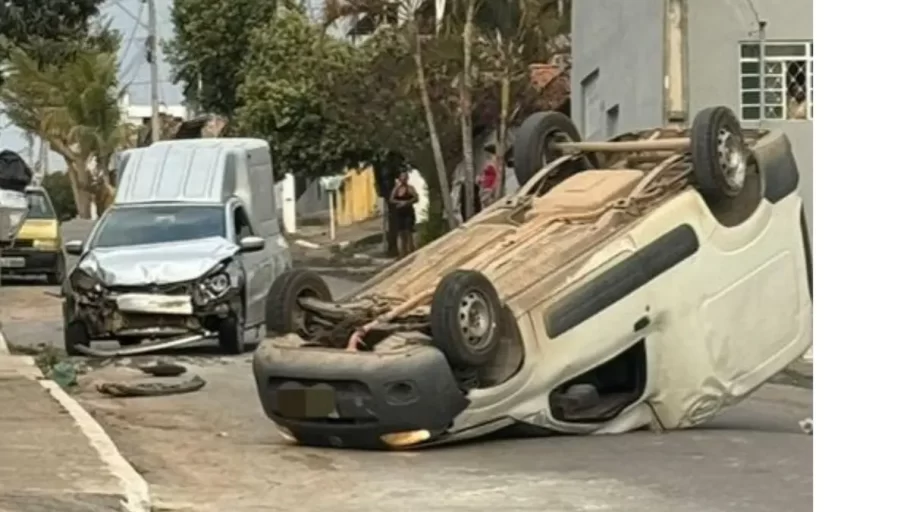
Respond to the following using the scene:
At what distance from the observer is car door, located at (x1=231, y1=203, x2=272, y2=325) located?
1680cm

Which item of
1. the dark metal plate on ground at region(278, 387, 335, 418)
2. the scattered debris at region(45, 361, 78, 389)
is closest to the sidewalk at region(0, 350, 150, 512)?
the dark metal plate on ground at region(278, 387, 335, 418)

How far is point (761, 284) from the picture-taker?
1066 centimetres

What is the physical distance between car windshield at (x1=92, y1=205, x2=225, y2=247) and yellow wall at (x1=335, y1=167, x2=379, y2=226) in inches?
1475

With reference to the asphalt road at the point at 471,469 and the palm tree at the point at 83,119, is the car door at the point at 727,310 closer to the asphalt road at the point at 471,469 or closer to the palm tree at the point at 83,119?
the asphalt road at the point at 471,469

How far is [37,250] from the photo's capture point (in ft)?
92.1

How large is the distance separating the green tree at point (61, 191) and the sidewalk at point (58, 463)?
51.0 meters

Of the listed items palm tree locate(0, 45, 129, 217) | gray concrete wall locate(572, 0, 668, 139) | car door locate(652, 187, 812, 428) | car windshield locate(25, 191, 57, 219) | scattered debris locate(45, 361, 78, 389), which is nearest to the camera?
car door locate(652, 187, 812, 428)

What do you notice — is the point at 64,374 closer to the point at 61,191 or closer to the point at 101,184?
the point at 101,184

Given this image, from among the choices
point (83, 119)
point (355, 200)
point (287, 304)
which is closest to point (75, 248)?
point (287, 304)

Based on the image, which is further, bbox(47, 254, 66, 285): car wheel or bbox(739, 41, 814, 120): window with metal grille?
bbox(47, 254, 66, 285): car wheel

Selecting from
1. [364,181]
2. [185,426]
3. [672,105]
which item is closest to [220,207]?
[672,105]

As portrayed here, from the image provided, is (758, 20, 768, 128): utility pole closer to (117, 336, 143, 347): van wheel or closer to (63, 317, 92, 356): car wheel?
(117, 336, 143, 347): van wheel
